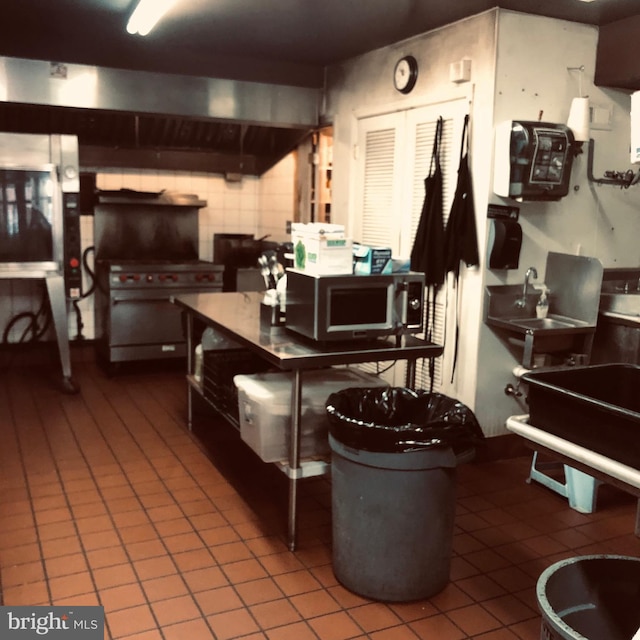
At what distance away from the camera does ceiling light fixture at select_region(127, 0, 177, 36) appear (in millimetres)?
3377

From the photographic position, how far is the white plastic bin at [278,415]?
2.84 meters

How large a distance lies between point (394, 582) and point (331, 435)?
56 centimetres

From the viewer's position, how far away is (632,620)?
5.82ft

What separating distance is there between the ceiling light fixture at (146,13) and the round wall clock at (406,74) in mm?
1401

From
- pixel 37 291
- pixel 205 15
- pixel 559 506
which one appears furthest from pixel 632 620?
pixel 37 291

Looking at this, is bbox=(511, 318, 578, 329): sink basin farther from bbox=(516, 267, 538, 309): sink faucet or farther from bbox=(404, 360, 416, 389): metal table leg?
bbox=(404, 360, 416, 389): metal table leg

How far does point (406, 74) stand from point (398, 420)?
2.35 meters

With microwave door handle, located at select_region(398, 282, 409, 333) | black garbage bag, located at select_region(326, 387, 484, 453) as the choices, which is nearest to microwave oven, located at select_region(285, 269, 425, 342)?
microwave door handle, located at select_region(398, 282, 409, 333)

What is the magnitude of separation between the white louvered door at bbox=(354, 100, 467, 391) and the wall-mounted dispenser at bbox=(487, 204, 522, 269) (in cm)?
32

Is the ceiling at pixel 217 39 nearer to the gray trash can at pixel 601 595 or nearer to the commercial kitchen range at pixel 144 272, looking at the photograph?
the commercial kitchen range at pixel 144 272

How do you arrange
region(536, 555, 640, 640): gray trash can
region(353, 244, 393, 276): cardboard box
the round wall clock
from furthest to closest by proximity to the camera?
the round wall clock, region(353, 244, 393, 276): cardboard box, region(536, 555, 640, 640): gray trash can

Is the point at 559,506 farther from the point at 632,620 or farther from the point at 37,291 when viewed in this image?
the point at 37,291

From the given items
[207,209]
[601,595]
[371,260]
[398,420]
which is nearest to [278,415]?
[398,420]

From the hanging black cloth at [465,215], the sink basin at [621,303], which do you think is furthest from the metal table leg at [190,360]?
the sink basin at [621,303]
